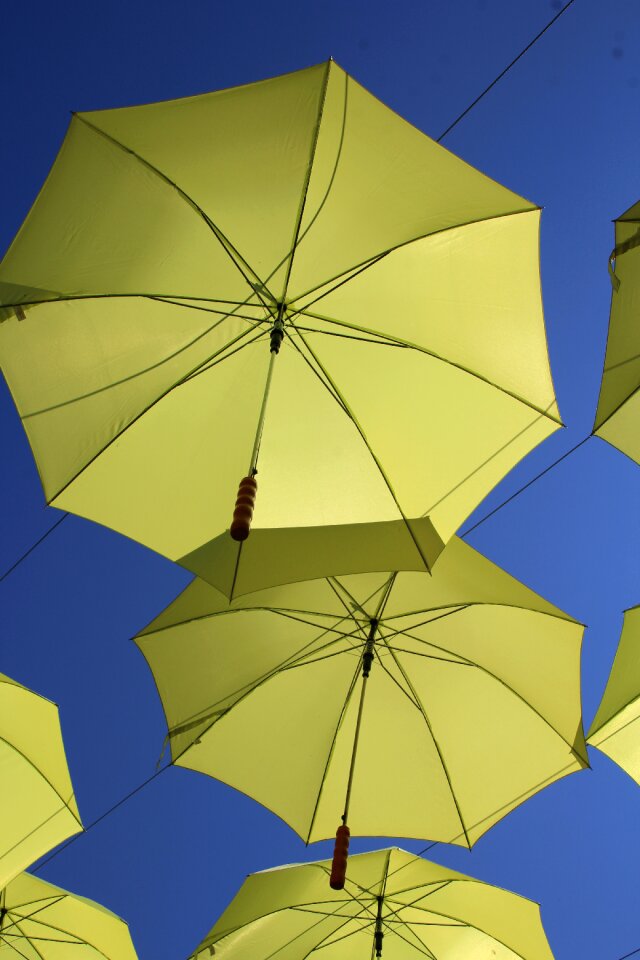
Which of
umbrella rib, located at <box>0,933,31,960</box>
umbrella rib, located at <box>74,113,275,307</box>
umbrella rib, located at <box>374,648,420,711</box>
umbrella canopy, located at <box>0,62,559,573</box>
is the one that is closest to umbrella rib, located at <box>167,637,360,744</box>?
umbrella rib, located at <box>374,648,420,711</box>

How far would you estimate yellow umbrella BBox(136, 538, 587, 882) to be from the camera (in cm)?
903

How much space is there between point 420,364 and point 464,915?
18.5 ft

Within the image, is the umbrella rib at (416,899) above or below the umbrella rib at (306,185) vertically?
below

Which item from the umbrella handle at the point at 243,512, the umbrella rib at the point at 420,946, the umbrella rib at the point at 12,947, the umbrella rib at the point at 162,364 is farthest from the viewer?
the umbrella rib at the point at 12,947

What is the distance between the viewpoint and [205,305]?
7684mm

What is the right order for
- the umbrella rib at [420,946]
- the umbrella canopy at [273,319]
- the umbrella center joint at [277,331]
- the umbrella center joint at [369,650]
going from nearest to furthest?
the umbrella canopy at [273,319] < the umbrella center joint at [277,331] < the umbrella center joint at [369,650] < the umbrella rib at [420,946]

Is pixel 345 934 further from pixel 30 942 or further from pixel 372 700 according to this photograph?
pixel 30 942

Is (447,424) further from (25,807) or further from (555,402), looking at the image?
(25,807)

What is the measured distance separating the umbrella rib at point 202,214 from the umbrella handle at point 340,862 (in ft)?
14.2

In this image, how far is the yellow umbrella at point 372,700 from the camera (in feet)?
29.6

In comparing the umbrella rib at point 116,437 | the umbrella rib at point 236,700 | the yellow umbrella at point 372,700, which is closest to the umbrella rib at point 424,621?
the yellow umbrella at point 372,700

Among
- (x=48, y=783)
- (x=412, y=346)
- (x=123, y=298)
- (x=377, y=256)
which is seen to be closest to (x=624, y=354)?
(x=412, y=346)

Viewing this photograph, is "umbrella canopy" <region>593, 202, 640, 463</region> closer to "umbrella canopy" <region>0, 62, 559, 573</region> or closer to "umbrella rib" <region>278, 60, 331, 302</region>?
"umbrella canopy" <region>0, 62, 559, 573</region>

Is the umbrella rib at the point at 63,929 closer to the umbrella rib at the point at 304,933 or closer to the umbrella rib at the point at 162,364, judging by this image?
the umbrella rib at the point at 304,933
